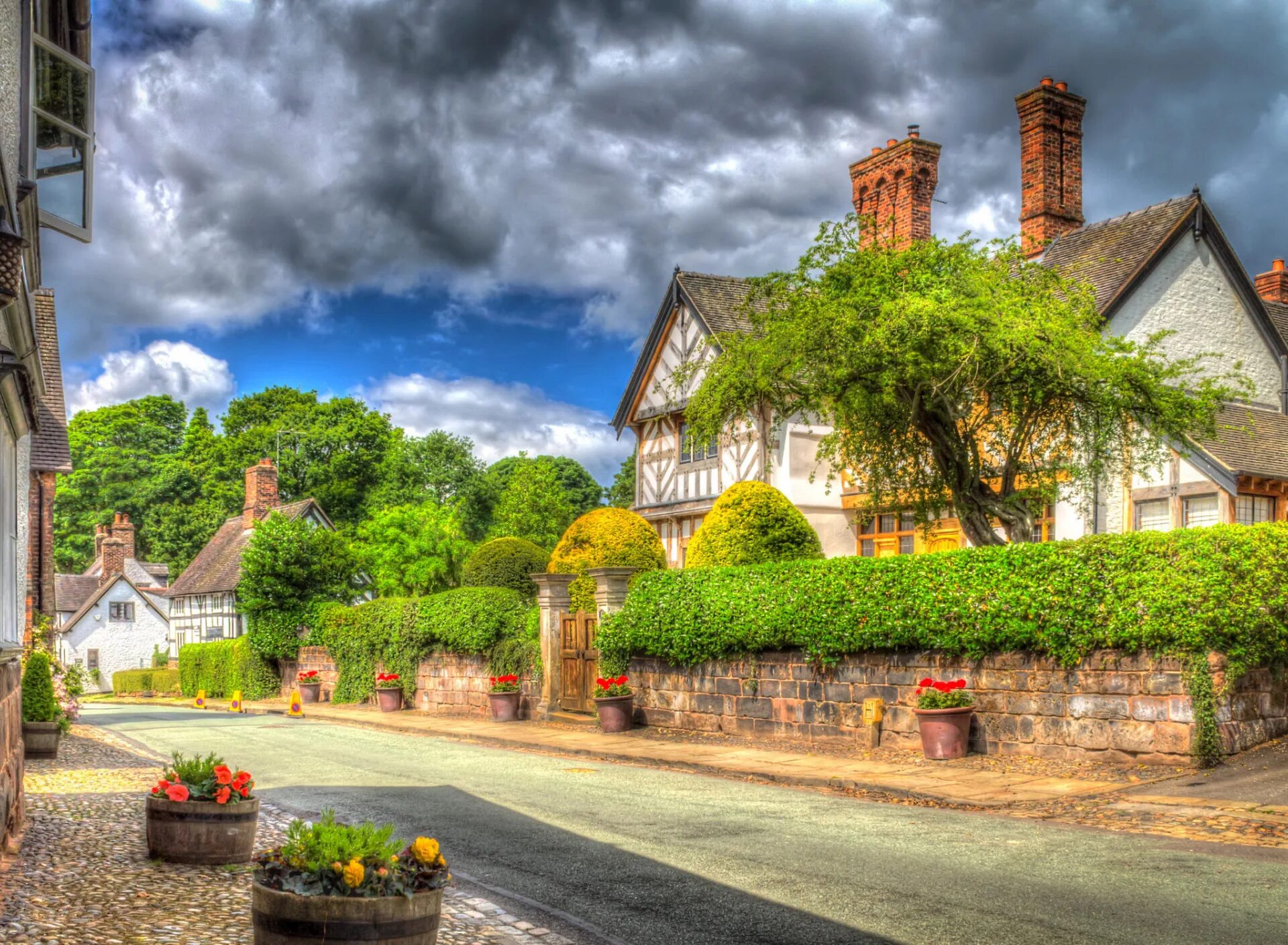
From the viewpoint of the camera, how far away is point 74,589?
69625mm

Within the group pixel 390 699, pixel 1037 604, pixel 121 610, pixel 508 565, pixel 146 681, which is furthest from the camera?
pixel 121 610

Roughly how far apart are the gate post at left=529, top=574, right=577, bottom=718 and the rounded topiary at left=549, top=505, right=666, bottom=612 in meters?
0.30

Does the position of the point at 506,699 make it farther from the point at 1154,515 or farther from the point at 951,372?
the point at 1154,515

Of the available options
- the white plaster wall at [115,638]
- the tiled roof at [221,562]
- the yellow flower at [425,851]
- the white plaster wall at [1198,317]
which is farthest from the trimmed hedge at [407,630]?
the white plaster wall at [115,638]

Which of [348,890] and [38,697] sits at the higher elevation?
[348,890]

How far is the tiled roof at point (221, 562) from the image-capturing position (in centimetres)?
5297

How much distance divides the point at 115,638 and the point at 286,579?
112 feet

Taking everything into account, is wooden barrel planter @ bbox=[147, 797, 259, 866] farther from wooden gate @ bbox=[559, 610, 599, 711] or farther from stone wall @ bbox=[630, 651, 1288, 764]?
wooden gate @ bbox=[559, 610, 599, 711]

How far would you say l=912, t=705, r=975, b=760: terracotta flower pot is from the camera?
1452cm

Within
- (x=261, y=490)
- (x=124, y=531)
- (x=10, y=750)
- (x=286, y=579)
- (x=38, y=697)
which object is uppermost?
(x=261, y=490)

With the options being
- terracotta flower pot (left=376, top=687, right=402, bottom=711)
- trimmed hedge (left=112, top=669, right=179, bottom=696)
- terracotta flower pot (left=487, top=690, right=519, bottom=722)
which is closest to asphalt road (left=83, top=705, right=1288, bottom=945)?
terracotta flower pot (left=487, top=690, right=519, bottom=722)

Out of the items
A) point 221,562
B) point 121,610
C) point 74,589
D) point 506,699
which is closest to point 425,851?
point 506,699

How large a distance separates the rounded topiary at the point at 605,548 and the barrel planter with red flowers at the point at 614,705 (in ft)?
8.29

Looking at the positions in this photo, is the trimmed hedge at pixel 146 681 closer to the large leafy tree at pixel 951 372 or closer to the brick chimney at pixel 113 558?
the brick chimney at pixel 113 558
